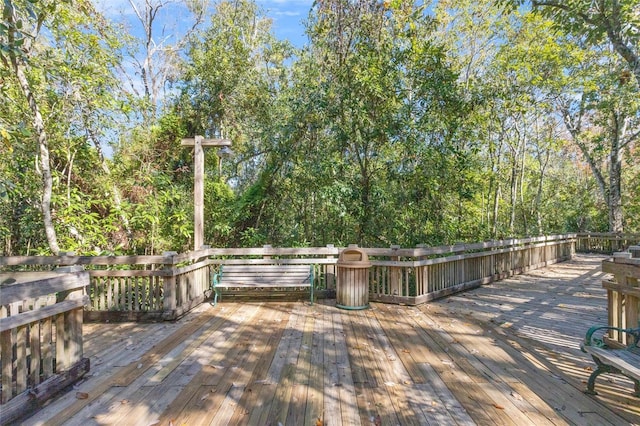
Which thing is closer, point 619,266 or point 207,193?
point 619,266

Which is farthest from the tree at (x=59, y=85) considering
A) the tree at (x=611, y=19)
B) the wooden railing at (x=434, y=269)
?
the tree at (x=611, y=19)

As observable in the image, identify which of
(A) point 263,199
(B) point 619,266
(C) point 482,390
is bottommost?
(C) point 482,390

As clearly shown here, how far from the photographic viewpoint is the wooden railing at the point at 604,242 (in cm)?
1429

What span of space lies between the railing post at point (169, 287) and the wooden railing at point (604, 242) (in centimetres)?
1665

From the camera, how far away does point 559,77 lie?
11.5m

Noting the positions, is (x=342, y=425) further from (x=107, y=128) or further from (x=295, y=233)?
(x=107, y=128)

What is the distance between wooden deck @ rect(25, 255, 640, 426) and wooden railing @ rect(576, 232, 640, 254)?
39.1 feet

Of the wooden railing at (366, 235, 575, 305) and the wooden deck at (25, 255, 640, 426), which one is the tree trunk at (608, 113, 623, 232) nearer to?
the wooden railing at (366, 235, 575, 305)

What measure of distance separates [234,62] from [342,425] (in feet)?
34.0

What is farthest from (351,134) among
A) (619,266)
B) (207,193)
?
(619,266)

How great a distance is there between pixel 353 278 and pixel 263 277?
1535mm

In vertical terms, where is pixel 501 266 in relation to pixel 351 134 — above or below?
below

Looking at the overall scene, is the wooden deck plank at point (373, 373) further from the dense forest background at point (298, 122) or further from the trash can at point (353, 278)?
the dense forest background at point (298, 122)

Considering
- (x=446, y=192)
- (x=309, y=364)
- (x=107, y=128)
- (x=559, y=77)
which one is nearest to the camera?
(x=309, y=364)
